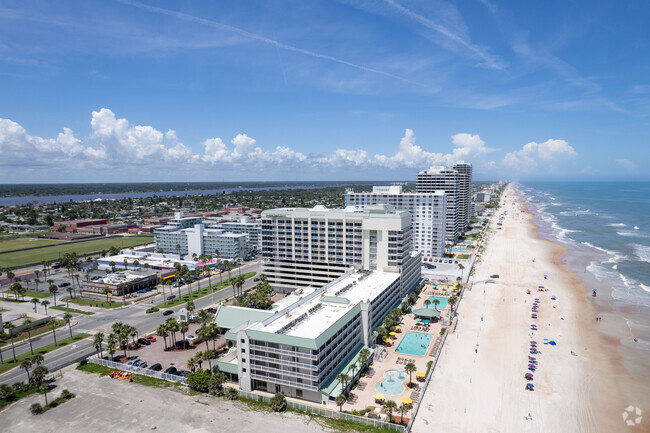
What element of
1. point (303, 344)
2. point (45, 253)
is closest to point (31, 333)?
point (303, 344)

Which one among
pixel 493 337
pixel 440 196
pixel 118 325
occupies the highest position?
pixel 440 196

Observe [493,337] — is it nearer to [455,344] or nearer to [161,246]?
[455,344]

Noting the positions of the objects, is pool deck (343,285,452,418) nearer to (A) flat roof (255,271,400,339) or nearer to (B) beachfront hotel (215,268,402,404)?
(B) beachfront hotel (215,268,402,404)

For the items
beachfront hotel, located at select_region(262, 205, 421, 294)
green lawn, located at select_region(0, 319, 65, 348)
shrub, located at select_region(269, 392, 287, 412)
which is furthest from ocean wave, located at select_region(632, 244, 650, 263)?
green lawn, located at select_region(0, 319, 65, 348)

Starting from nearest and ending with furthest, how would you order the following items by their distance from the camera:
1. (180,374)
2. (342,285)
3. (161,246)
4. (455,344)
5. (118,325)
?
1. (180,374)
2. (118,325)
3. (455,344)
4. (342,285)
5. (161,246)

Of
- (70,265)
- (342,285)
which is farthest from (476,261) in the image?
(70,265)

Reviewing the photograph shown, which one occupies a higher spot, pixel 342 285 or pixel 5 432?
pixel 342 285

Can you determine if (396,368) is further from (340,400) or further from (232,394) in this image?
(232,394)
